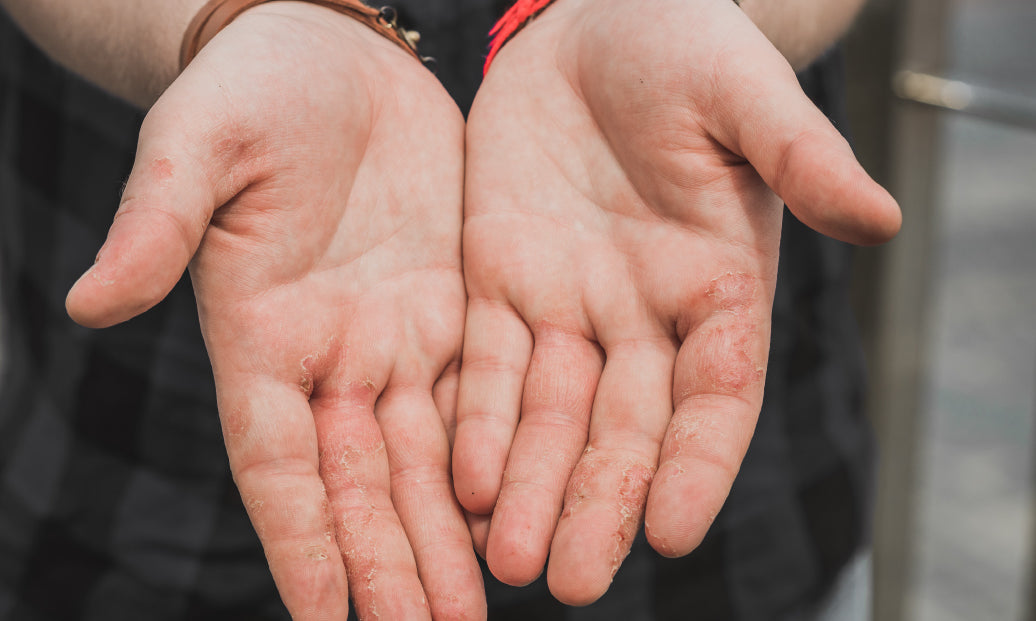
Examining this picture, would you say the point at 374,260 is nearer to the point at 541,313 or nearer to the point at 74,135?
the point at 541,313

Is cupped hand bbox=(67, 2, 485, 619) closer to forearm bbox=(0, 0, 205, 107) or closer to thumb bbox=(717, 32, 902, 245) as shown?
forearm bbox=(0, 0, 205, 107)

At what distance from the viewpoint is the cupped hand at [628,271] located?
1.72ft

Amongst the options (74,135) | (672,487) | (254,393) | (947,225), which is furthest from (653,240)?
(947,225)

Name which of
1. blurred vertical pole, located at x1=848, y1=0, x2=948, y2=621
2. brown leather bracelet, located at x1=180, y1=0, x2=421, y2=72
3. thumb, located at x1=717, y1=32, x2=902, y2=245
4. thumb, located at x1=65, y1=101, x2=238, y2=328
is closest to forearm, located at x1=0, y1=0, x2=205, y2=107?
brown leather bracelet, located at x1=180, y1=0, x2=421, y2=72

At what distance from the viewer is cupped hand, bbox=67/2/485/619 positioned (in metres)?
0.52

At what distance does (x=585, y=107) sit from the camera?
0.69 meters

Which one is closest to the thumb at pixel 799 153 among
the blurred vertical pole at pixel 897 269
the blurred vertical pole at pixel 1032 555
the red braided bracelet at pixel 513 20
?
the red braided bracelet at pixel 513 20

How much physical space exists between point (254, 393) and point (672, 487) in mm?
275

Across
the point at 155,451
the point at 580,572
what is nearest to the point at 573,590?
the point at 580,572

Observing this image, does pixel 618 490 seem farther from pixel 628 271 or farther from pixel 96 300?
pixel 96 300

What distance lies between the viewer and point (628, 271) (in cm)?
63

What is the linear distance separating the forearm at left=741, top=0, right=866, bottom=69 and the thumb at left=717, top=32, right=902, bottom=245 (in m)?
0.19

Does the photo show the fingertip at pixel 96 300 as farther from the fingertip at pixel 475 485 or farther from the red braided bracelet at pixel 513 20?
the red braided bracelet at pixel 513 20

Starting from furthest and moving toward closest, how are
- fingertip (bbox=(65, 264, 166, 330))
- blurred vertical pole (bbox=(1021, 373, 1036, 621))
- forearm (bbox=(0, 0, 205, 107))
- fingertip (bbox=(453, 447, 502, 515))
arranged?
blurred vertical pole (bbox=(1021, 373, 1036, 621)), forearm (bbox=(0, 0, 205, 107)), fingertip (bbox=(453, 447, 502, 515)), fingertip (bbox=(65, 264, 166, 330))
